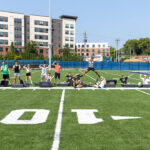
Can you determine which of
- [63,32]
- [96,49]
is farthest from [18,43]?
[96,49]

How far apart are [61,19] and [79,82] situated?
2950 inches

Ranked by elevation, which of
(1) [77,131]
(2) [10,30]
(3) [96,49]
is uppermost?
(2) [10,30]

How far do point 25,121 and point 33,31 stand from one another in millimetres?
75355

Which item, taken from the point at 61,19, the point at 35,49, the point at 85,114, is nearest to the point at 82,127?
the point at 85,114

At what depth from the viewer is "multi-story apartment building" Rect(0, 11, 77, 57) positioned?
73.4m

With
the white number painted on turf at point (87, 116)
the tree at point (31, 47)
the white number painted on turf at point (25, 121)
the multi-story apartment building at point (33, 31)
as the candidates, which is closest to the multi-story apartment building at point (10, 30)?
the multi-story apartment building at point (33, 31)

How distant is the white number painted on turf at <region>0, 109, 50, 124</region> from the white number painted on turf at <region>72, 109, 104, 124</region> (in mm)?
1102

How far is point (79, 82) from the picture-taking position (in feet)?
47.6

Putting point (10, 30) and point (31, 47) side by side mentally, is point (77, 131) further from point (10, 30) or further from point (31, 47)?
point (10, 30)

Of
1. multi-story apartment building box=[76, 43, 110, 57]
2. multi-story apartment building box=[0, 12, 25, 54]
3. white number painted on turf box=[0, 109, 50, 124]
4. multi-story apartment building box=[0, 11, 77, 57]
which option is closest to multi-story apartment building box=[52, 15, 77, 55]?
multi-story apartment building box=[0, 11, 77, 57]

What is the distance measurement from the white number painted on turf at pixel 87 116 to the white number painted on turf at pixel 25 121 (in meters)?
1.10

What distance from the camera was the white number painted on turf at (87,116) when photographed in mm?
6195

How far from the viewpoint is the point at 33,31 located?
77875 millimetres

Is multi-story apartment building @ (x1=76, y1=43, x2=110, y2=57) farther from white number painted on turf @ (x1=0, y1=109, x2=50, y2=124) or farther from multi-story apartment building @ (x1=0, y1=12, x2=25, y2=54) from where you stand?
white number painted on turf @ (x1=0, y1=109, x2=50, y2=124)
